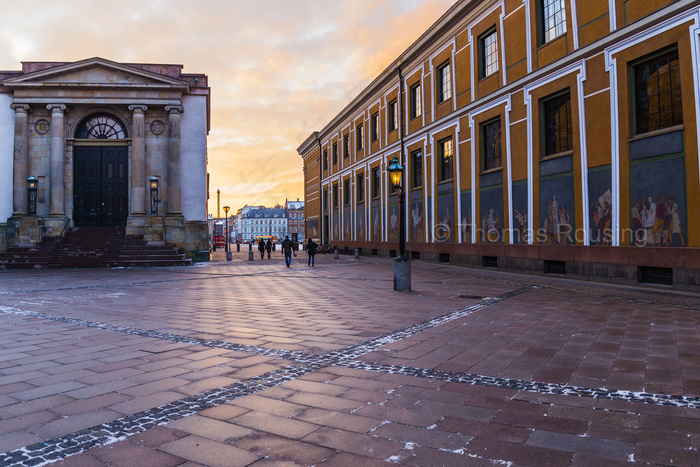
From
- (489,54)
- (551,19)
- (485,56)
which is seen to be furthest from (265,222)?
(551,19)

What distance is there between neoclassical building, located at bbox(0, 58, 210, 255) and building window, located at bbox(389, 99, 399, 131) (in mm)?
11888

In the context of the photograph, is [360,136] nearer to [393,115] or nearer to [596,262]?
[393,115]

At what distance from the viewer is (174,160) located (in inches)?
1117

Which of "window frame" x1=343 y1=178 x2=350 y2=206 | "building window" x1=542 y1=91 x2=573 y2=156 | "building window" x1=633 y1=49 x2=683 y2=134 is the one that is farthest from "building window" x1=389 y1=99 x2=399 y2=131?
"building window" x1=633 y1=49 x2=683 y2=134

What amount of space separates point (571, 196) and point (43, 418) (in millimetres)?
14260

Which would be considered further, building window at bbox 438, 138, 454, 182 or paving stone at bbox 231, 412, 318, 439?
building window at bbox 438, 138, 454, 182

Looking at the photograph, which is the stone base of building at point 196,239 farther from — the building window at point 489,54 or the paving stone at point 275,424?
the paving stone at point 275,424

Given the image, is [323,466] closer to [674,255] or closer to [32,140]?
[674,255]

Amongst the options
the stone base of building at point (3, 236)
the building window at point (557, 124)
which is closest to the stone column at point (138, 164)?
the stone base of building at point (3, 236)

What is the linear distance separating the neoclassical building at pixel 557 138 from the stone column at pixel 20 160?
21902 millimetres

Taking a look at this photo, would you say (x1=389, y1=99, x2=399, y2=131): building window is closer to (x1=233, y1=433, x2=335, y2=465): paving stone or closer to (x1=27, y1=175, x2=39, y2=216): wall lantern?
(x1=27, y1=175, x2=39, y2=216): wall lantern

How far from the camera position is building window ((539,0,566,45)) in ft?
48.2

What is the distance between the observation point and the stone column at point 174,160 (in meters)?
28.2

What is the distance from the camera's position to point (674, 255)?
10914mm
